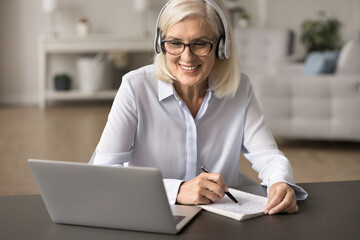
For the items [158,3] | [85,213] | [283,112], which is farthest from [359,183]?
[158,3]

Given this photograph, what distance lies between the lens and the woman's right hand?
4.00ft

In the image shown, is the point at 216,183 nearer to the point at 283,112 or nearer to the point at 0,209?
the point at 0,209

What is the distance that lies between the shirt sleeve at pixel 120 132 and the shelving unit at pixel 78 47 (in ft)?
17.7

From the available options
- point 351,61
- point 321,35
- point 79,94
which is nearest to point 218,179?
point 351,61

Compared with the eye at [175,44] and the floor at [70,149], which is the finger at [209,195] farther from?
the floor at [70,149]

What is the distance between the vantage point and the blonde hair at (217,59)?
1451 millimetres

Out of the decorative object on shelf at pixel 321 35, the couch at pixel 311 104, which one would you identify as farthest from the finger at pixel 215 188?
the decorative object on shelf at pixel 321 35

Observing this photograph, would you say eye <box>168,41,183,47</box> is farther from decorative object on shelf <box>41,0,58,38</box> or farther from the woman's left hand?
decorative object on shelf <box>41,0,58,38</box>

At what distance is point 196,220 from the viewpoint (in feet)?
3.66

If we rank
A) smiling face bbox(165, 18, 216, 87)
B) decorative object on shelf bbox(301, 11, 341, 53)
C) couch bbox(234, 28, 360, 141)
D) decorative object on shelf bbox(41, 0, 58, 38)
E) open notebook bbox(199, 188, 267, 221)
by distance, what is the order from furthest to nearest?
decorative object on shelf bbox(301, 11, 341, 53) < decorative object on shelf bbox(41, 0, 58, 38) < couch bbox(234, 28, 360, 141) < smiling face bbox(165, 18, 216, 87) < open notebook bbox(199, 188, 267, 221)

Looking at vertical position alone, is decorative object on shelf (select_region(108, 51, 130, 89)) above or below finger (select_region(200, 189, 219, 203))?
A: below

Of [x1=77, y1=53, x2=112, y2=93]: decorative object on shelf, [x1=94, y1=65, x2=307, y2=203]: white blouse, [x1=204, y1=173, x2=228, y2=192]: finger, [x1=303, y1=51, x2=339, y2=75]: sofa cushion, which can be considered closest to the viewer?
→ [x1=204, y1=173, x2=228, y2=192]: finger

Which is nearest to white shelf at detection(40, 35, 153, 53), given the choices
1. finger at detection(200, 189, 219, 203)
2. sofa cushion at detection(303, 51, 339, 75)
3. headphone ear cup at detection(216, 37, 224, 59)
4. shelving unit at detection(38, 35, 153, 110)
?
shelving unit at detection(38, 35, 153, 110)

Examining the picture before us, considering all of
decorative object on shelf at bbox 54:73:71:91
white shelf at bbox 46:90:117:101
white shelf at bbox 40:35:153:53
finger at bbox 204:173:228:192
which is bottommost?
white shelf at bbox 46:90:117:101
